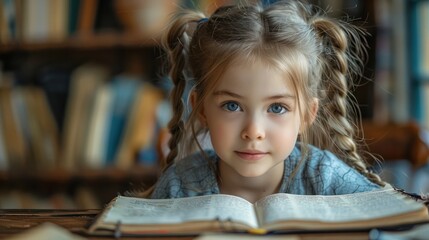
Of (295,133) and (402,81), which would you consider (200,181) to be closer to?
(295,133)

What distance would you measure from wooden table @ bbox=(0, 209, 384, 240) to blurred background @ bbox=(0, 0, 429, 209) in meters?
1.33

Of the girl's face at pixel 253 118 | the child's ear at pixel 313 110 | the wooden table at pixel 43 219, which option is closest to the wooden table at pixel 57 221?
the wooden table at pixel 43 219

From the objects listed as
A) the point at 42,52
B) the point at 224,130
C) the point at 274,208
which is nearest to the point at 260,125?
the point at 224,130

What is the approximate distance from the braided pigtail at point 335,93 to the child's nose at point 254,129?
0.77 feet

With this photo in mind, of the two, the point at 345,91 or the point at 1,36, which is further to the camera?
the point at 1,36

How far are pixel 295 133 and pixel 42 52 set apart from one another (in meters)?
1.70

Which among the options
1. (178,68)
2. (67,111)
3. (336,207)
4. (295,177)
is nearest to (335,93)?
(295,177)

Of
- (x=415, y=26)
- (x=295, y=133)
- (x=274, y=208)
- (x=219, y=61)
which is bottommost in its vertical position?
(x=274, y=208)

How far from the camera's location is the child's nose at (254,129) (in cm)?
110

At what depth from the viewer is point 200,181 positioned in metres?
1.27

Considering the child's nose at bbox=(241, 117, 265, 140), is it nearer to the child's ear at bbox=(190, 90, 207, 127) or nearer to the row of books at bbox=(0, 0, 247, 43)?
the child's ear at bbox=(190, 90, 207, 127)

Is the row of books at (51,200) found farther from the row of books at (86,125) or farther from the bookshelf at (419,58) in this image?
the bookshelf at (419,58)

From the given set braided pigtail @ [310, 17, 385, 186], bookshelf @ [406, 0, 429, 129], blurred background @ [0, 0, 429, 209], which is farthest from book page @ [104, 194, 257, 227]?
bookshelf @ [406, 0, 429, 129]

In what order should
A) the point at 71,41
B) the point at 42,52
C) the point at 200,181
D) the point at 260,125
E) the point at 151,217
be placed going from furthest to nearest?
A: the point at 42,52, the point at 71,41, the point at 200,181, the point at 260,125, the point at 151,217
